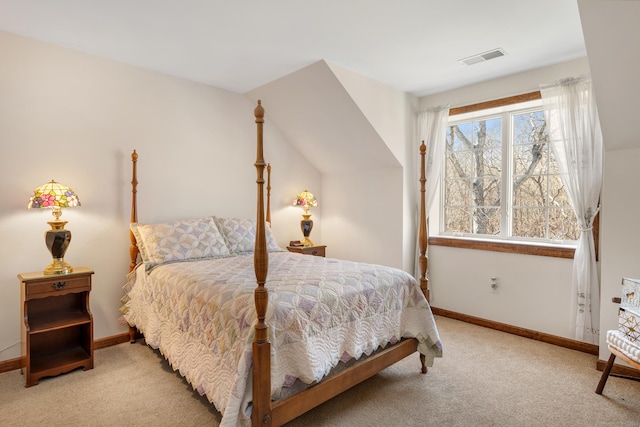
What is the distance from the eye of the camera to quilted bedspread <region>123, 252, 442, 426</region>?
70.4 inches

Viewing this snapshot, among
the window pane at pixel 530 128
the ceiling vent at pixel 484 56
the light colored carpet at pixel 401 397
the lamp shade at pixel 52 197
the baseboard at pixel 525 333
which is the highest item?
the ceiling vent at pixel 484 56

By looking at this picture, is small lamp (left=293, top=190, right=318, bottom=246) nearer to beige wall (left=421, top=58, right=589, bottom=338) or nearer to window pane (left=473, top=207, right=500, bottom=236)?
beige wall (left=421, top=58, right=589, bottom=338)

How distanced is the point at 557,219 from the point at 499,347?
1.33m

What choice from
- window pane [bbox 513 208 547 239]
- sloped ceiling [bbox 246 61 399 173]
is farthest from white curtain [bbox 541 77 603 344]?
sloped ceiling [bbox 246 61 399 173]

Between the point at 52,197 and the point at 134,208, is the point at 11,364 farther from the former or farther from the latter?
the point at 134,208

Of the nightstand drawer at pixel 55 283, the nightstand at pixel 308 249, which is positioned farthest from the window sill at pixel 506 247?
the nightstand drawer at pixel 55 283

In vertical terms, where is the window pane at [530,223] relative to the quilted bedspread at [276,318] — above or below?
above

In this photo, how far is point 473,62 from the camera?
10.5 ft

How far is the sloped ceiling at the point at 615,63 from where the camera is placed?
186 centimetres

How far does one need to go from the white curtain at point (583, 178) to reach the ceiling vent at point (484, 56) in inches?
24.3

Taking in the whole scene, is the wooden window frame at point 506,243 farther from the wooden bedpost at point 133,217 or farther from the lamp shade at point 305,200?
the wooden bedpost at point 133,217

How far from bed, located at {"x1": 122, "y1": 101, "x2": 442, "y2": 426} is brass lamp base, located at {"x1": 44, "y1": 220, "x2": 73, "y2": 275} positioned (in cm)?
54

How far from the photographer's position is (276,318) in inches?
70.9

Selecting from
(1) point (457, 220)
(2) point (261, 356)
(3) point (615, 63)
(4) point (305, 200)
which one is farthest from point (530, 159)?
(2) point (261, 356)
